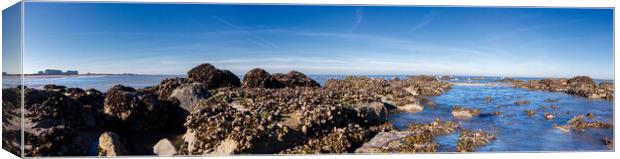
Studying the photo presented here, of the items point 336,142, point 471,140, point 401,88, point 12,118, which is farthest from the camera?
point 401,88

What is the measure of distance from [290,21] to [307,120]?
164cm

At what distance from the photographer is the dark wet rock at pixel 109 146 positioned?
12.4 metres

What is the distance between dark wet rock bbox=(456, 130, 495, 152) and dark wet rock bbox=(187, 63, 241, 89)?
384 centimetres

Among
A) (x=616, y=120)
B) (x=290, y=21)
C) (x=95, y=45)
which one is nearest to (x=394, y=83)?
(x=290, y=21)

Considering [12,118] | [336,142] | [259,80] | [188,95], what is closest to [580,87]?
[336,142]

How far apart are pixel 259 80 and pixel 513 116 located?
4.39 m

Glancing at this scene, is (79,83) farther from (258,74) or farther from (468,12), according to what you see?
(468,12)

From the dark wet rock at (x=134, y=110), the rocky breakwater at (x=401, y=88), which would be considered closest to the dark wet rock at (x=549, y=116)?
the rocky breakwater at (x=401, y=88)

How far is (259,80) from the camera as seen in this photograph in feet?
43.2

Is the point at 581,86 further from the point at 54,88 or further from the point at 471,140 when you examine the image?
the point at 54,88

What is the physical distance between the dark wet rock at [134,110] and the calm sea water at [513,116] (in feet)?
1.09

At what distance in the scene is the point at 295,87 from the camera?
43.4ft

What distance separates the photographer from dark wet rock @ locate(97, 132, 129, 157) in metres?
12.4

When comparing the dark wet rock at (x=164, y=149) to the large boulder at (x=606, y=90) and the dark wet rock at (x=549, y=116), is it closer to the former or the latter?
the dark wet rock at (x=549, y=116)
